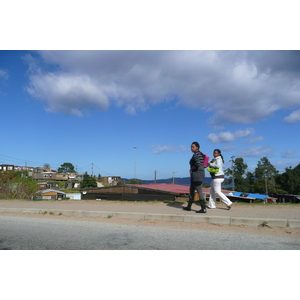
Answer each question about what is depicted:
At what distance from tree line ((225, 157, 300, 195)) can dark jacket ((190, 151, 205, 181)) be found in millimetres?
52175

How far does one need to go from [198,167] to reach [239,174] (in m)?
62.5

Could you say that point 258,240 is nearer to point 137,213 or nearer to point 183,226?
point 183,226

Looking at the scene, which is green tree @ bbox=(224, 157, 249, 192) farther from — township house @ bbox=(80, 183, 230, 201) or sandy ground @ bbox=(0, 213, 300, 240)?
sandy ground @ bbox=(0, 213, 300, 240)

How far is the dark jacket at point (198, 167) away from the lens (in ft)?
23.0

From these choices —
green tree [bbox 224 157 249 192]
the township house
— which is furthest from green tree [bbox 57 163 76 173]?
the township house

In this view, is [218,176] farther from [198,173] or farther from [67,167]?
[67,167]

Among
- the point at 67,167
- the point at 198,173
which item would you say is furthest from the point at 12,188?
the point at 67,167

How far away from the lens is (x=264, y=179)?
188 ft

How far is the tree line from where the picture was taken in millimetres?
51812

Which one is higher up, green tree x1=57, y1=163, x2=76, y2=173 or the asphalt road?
green tree x1=57, y1=163, x2=76, y2=173

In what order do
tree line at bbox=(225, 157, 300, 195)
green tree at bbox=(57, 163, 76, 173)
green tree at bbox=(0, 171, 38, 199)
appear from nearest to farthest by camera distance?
green tree at bbox=(0, 171, 38, 199)
tree line at bbox=(225, 157, 300, 195)
green tree at bbox=(57, 163, 76, 173)

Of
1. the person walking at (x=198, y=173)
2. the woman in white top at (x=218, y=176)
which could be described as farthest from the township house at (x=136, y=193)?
the person walking at (x=198, y=173)

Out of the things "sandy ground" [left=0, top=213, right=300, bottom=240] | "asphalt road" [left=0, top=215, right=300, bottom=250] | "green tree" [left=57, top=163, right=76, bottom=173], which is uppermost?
"green tree" [left=57, top=163, right=76, bottom=173]

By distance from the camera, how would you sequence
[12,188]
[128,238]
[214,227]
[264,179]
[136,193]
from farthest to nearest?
[264,179] < [136,193] < [12,188] < [214,227] < [128,238]
